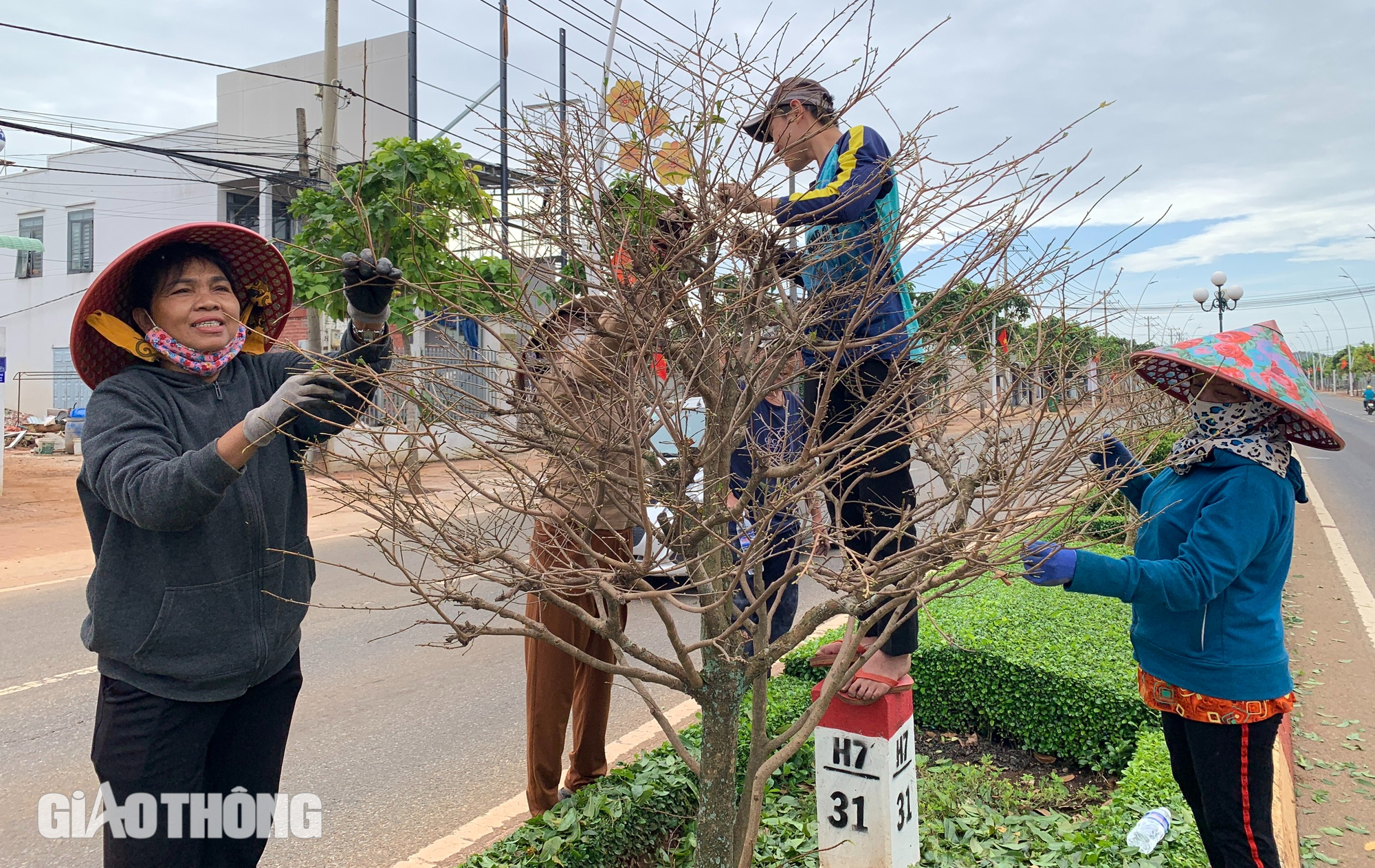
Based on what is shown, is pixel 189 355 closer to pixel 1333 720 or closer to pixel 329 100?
pixel 1333 720

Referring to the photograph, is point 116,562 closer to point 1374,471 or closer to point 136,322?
point 136,322

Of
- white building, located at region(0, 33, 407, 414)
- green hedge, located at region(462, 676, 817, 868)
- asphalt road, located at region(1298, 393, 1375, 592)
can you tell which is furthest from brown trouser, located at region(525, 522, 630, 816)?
white building, located at region(0, 33, 407, 414)

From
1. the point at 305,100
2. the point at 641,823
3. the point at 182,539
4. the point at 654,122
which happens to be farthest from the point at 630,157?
the point at 305,100

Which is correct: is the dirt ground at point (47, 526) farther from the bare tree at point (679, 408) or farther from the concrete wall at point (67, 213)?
the concrete wall at point (67, 213)

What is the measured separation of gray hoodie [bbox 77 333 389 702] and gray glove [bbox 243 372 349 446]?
0.20 ft

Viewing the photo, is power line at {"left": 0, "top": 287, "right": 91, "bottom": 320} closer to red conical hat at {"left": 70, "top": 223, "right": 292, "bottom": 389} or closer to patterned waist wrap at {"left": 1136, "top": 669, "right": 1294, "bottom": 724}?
red conical hat at {"left": 70, "top": 223, "right": 292, "bottom": 389}

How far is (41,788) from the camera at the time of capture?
3734 mm

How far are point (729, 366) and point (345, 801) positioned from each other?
9.55 ft

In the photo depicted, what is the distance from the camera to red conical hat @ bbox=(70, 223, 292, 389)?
1.94 metres

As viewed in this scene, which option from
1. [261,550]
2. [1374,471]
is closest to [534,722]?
[261,550]

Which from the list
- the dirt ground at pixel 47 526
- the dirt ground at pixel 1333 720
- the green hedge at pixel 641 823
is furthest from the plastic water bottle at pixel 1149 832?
the dirt ground at pixel 47 526

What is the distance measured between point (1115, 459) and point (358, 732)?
375 cm

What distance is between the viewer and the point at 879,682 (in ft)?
7.95

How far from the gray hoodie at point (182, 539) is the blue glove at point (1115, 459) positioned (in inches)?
67.0
